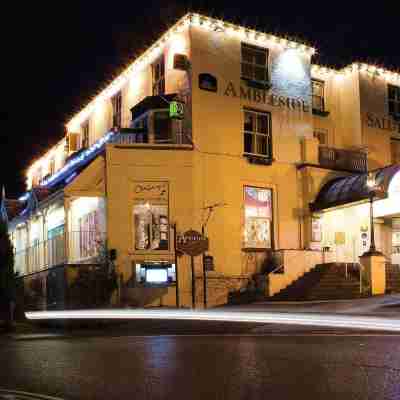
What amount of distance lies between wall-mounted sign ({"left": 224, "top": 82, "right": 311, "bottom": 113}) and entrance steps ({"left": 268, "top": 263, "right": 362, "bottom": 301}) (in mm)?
7485

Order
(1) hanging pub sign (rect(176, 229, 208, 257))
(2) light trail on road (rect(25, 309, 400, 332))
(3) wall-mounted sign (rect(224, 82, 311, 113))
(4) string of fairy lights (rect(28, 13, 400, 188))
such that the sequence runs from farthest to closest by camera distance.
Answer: (3) wall-mounted sign (rect(224, 82, 311, 113)), (4) string of fairy lights (rect(28, 13, 400, 188)), (1) hanging pub sign (rect(176, 229, 208, 257)), (2) light trail on road (rect(25, 309, 400, 332))

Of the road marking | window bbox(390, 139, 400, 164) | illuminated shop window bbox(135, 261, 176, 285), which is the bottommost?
the road marking

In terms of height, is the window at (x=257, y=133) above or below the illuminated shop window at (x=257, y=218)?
above

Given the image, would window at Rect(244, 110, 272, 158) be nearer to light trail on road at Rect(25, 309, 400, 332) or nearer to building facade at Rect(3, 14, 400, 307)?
building facade at Rect(3, 14, 400, 307)

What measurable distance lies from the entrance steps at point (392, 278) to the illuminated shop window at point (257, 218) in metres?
4.96

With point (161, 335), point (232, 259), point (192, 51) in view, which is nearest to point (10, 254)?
point (161, 335)

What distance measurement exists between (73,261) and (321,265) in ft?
32.9

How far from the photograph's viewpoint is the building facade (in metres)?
25.8

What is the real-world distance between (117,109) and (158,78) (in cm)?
410

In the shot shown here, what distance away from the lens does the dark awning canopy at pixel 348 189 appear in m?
25.2

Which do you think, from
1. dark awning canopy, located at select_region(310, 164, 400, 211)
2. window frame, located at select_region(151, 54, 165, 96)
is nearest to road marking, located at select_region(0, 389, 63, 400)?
dark awning canopy, located at select_region(310, 164, 400, 211)

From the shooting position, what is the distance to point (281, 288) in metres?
25.7

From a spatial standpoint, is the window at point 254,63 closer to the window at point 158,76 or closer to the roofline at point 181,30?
the roofline at point 181,30

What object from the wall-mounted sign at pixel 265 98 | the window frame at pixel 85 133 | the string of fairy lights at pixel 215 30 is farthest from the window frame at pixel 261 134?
the window frame at pixel 85 133
